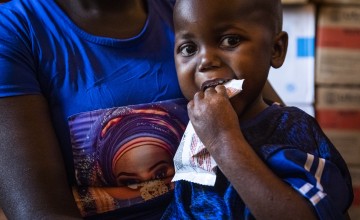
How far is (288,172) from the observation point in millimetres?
902

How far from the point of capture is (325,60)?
2.22 m

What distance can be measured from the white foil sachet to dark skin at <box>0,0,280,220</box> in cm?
22

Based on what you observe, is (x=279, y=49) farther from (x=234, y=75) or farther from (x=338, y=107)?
A: (x=338, y=107)

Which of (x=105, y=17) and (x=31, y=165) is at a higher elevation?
(x=105, y=17)

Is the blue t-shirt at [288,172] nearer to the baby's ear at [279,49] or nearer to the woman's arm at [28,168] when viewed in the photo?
the baby's ear at [279,49]

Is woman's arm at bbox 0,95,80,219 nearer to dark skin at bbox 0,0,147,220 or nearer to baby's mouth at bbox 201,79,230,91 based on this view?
dark skin at bbox 0,0,147,220

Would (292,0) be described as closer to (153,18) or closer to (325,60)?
(325,60)

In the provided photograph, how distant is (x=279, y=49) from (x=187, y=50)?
187 millimetres

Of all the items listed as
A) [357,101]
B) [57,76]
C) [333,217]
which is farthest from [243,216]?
[357,101]

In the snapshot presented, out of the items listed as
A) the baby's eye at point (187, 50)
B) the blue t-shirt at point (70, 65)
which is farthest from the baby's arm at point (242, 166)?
the blue t-shirt at point (70, 65)

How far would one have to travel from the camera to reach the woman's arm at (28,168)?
0.99 m

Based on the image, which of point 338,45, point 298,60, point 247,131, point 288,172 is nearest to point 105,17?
point 247,131

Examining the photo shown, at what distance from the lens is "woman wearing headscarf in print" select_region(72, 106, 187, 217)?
109 centimetres

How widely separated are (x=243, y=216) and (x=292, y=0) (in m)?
1.33
